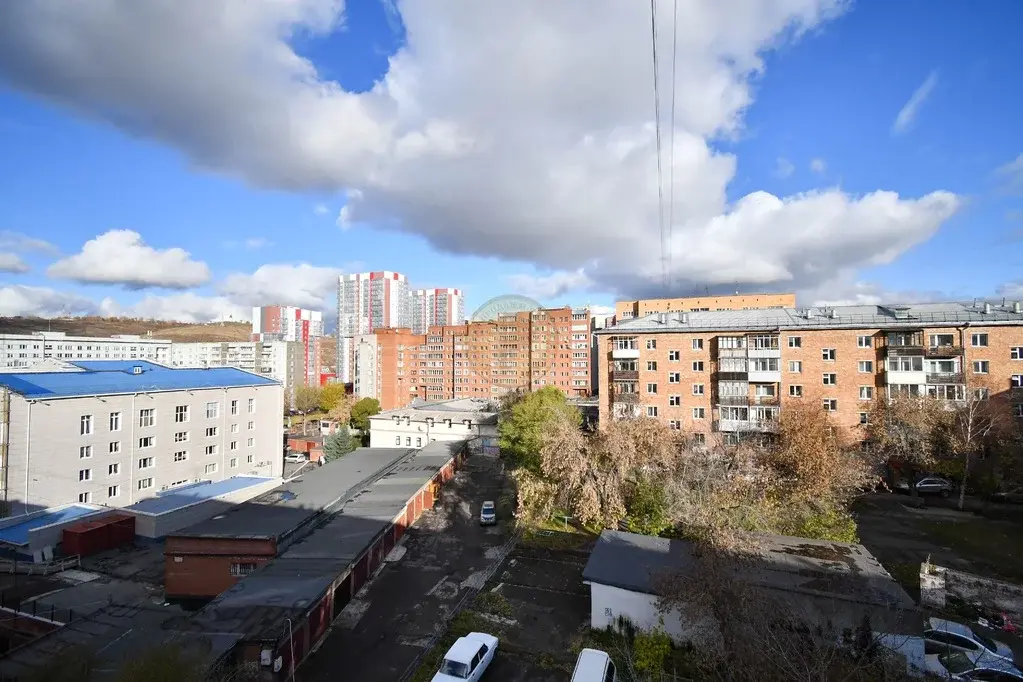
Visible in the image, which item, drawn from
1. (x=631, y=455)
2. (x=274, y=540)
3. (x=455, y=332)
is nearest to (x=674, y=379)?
(x=631, y=455)

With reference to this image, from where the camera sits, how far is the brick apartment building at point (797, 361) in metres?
25.4

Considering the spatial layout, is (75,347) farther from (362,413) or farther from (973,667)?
(973,667)

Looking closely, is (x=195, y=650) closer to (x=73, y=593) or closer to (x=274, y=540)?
(x=274, y=540)

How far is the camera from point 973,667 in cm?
1007

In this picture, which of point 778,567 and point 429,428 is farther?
point 429,428

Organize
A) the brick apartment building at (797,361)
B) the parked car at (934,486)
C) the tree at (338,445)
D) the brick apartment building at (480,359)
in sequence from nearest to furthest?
the parked car at (934,486) → the brick apartment building at (797,361) → the tree at (338,445) → the brick apartment building at (480,359)

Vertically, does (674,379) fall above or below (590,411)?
above

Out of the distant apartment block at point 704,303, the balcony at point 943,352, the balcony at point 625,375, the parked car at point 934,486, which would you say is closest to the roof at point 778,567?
the parked car at point 934,486

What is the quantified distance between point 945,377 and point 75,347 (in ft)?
330

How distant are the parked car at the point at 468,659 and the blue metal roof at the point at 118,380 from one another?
25.1m

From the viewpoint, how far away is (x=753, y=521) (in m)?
16.0

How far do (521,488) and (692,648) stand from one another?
948cm

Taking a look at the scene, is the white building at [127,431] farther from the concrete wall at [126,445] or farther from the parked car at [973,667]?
the parked car at [973,667]

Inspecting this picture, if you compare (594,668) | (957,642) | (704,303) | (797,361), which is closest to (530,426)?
(797,361)
